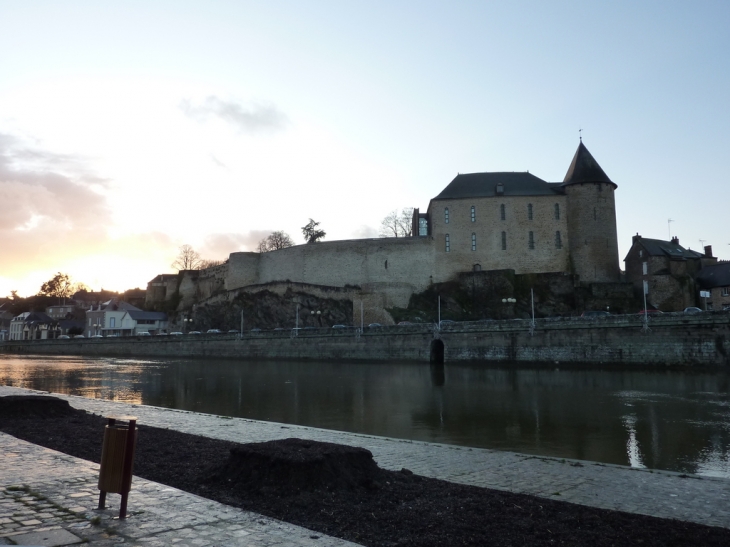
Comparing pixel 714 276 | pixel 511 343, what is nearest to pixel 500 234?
pixel 714 276

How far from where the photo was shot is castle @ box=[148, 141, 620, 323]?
1991 inches

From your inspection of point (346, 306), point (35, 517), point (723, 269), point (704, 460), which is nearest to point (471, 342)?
point (346, 306)

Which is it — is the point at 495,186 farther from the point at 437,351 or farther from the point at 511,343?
the point at 511,343

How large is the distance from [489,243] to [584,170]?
32.7 ft

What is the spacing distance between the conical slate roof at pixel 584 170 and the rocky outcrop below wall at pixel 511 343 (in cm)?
2060

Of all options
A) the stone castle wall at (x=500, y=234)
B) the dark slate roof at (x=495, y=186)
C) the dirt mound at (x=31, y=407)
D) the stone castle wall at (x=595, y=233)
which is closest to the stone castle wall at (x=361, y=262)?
the stone castle wall at (x=500, y=234)

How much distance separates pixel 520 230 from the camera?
173 ft

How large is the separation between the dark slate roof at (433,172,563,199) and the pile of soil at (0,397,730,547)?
49562 mm

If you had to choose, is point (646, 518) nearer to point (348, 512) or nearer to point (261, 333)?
point (348, 512)

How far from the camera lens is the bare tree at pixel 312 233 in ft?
261

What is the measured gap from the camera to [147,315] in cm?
7462

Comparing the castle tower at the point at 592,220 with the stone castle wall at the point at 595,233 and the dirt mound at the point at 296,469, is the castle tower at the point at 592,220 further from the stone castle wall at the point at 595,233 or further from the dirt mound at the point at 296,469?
the dirt mound at the point at 296,469

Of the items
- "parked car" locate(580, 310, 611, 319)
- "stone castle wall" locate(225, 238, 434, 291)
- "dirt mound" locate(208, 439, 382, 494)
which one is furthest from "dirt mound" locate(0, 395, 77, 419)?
"stone castle wall" locate(225, 238, 434, 291)

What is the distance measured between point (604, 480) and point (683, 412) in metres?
10.5
